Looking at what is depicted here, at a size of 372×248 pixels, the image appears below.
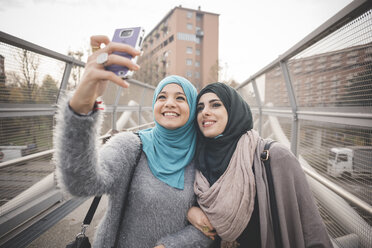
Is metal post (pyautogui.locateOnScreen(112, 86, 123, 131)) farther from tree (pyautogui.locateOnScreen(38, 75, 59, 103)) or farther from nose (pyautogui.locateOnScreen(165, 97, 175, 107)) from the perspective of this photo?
nose (pyautogui.locateOnScreen(165, 97, 175, 107))

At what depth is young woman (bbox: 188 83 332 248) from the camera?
1293 mm

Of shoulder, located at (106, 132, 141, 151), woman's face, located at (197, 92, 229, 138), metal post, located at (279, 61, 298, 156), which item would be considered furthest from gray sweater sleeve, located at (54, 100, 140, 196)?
metal post, located at (279, 61, 298, 156)

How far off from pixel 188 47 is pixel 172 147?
46.1 m

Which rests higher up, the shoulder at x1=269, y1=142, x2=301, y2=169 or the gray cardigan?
the shoulder at x1=269, y1=142, x2=301, y2=169

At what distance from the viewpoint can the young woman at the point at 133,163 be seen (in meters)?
0.90

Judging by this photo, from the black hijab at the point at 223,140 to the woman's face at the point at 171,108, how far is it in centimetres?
29

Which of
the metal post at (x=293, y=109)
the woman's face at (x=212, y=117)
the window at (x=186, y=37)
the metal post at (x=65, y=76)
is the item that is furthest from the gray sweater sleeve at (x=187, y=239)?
the window at (x=186, y=37)

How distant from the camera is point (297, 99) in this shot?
2.41 meters

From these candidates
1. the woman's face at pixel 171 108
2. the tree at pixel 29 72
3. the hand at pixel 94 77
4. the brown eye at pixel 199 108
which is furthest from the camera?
the tree at pixel 29 72

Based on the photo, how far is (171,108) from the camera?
1.54m

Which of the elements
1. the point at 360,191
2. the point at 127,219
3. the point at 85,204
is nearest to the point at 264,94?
the point at 360,191

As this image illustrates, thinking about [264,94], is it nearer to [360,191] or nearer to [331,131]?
[331,131]

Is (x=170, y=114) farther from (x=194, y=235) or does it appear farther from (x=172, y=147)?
(x=194, y=235)

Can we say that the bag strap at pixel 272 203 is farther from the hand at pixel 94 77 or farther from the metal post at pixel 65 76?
the metal post at pixel 65 76
